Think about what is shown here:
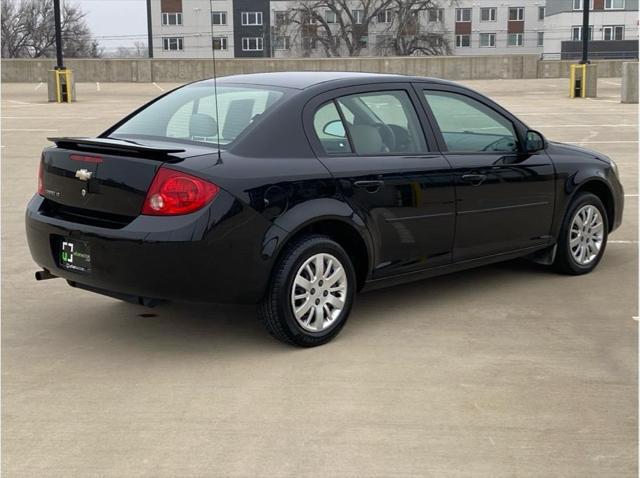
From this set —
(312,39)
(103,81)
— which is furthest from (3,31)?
(103,81)

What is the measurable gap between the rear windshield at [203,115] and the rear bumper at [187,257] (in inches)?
22.0

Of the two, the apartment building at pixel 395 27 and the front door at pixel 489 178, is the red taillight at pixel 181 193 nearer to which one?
the front door at pixel 489 178

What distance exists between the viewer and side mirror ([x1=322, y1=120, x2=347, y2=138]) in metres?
5.30

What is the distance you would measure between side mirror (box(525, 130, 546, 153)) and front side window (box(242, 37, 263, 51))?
84.4 meters

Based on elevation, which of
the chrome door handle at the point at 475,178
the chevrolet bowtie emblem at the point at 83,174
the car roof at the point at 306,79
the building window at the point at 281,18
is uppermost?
the building window at the point at 281,18

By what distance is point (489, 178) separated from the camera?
6.01 m

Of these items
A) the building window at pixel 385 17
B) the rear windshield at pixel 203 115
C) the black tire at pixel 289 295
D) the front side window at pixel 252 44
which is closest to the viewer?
the black tire at pixel 289 295

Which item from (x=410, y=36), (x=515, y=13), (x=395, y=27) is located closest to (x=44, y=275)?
(x=410, y=36)

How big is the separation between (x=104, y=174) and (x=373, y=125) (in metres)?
1.69

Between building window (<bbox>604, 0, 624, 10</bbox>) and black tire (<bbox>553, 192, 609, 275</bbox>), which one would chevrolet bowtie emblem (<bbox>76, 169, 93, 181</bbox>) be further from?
building window (<bbox>604, 0, 624, 10</bbox>)

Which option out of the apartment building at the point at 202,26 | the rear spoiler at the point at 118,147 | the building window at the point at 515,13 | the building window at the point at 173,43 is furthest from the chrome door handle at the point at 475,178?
the building window at the point at 515,13

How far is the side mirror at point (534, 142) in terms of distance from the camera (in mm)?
6359

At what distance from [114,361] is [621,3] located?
84111 mm

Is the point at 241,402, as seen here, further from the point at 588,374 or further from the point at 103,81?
the point at 103,81
